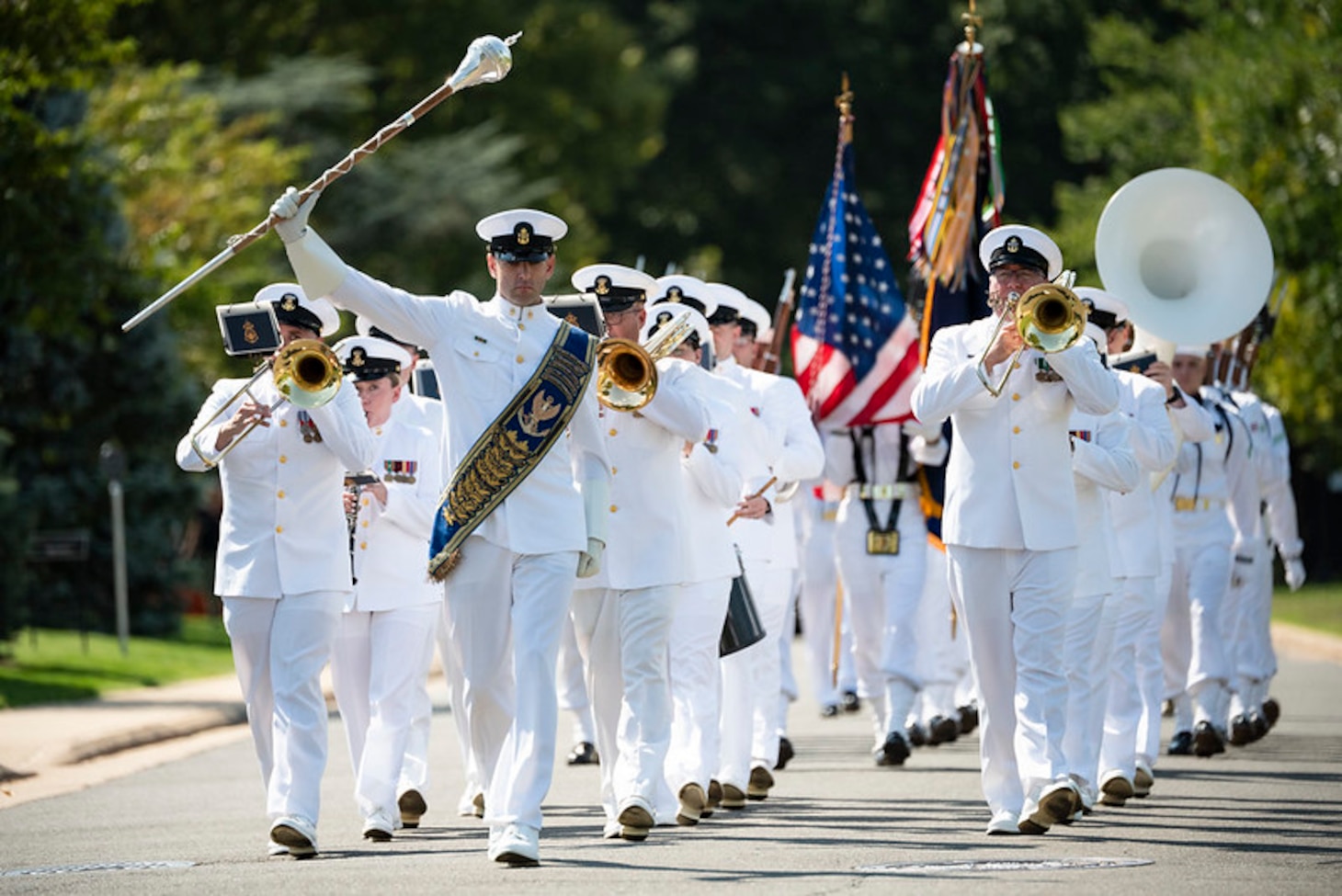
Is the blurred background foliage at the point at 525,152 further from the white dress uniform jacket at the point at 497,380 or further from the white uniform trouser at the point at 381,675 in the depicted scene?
the white dress uniform jacket at the point at 497,380

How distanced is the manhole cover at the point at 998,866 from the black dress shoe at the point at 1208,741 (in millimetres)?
5463

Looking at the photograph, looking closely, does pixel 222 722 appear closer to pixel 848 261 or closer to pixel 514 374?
pixel 848 261

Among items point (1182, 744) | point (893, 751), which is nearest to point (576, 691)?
point (893, 751)

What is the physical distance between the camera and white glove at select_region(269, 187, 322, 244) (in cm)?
936

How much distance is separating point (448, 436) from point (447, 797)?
150 inches

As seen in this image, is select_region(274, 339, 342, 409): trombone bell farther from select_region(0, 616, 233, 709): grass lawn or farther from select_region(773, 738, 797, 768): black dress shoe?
select_region(0, 616, 233, 709): grass lawn

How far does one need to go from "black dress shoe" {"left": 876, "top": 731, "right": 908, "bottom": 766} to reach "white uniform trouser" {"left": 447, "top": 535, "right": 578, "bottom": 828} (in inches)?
197

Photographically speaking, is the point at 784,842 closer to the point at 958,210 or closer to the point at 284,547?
the point at 284,547

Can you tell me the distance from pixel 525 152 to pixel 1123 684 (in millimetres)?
39806

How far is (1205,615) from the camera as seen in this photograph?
51.3ft

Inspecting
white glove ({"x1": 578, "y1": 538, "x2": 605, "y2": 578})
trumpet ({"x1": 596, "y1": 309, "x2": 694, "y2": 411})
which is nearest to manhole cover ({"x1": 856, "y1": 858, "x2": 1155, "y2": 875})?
white glove ({"x1": 578, "y1": 538, "x2": 605, "y2": 578})

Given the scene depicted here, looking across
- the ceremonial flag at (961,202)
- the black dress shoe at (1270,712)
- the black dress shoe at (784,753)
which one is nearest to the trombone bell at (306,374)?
the black dress shoe at (784,753)

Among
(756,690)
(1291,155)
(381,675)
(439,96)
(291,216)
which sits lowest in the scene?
(756,690)

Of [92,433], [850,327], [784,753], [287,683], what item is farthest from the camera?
[92,433]
